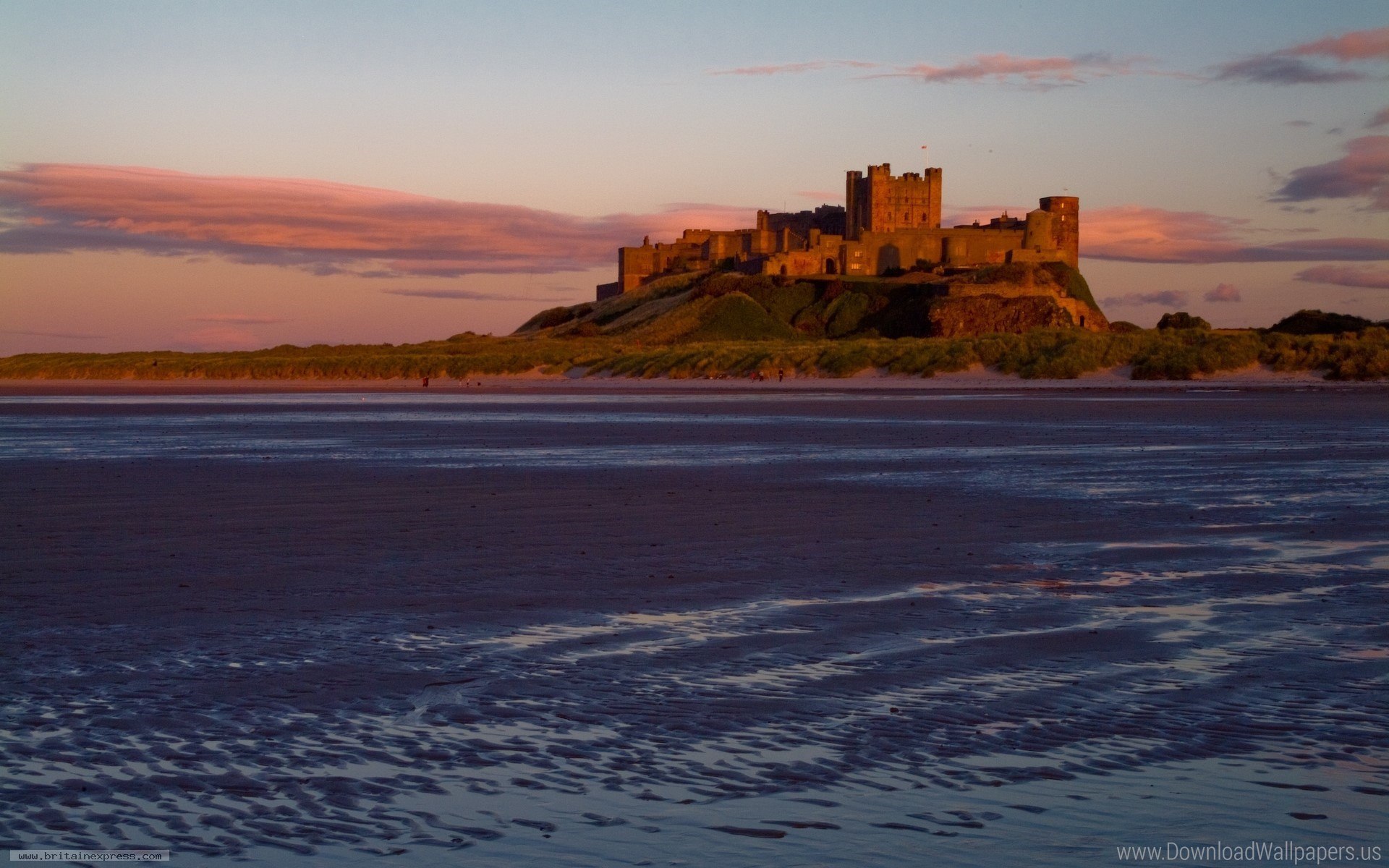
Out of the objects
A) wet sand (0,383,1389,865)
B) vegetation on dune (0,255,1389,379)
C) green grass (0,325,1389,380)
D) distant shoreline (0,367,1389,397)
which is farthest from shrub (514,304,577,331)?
wet sand (0,383,1389,865)

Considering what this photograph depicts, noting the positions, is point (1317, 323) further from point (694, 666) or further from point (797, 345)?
point (694, 666)

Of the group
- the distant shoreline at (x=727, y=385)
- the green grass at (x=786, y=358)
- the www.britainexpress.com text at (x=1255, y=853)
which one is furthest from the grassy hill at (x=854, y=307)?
the www.britainexpress.com text at (x=1255, y=853)

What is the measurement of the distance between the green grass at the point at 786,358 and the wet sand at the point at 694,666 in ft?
118

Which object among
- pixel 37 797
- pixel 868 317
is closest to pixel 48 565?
pixel 37 797

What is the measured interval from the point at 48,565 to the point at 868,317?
90846 millimetres

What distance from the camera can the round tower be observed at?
4481 inches

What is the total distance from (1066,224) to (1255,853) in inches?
4548

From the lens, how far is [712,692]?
584cm

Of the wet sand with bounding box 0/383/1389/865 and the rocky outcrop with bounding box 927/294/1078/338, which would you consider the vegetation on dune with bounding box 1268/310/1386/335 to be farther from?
the wet sand with bounding box 0/383/1389/865

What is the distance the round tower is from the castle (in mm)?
57

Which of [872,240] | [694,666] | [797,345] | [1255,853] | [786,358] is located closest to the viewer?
[1255,853]

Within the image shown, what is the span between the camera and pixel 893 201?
120 m

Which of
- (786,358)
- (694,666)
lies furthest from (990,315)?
(694,666)

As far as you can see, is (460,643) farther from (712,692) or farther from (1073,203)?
(1073,203)
